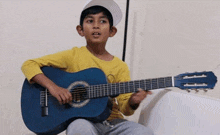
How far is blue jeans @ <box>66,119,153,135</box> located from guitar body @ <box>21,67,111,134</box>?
0.04m

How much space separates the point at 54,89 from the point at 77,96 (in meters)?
0.11

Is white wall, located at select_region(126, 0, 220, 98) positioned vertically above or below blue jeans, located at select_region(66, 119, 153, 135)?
above

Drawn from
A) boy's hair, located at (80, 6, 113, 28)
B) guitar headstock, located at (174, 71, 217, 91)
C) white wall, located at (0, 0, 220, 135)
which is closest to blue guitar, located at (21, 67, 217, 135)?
guitar headstock, located at (174, 71, 217, 91)

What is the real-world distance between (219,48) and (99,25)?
639mm

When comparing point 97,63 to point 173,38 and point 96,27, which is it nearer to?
point 96,27

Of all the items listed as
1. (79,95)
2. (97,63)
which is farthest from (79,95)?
(97,63)

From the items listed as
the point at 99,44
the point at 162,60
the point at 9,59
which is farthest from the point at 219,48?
the point at 9,59

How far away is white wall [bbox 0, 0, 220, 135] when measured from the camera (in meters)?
1.30

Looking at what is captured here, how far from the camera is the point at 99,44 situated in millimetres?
1092

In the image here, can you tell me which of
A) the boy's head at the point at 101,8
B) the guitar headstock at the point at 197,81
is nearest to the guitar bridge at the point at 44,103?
the boy's head at the point at 101,8

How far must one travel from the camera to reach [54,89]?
0.92 m

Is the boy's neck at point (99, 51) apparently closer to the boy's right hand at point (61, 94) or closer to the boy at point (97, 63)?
the boy at point (97, 63)

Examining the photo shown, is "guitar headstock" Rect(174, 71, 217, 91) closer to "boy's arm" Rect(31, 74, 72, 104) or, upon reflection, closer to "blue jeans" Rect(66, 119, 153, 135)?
"blue jeans" Rect(66, 119, 153, 135)

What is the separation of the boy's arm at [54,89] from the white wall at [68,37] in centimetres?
62
